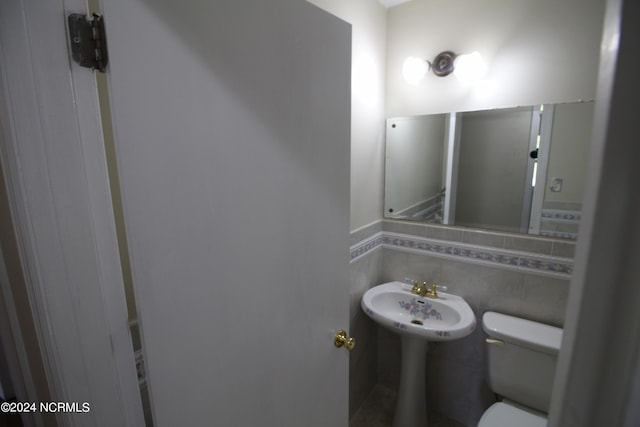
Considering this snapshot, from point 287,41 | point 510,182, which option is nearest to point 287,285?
point 287,41

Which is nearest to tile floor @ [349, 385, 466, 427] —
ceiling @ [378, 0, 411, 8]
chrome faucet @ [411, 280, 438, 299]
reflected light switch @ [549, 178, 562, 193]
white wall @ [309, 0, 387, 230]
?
chrome faucet @ [411, 280, 438, 299]

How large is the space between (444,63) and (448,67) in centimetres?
3

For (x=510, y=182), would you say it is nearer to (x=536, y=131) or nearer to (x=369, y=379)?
(x=536, y=131)

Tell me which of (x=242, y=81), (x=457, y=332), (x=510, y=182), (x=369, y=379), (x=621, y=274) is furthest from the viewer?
(x=369, y=379)

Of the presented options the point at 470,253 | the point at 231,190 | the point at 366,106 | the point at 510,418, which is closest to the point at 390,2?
the point at 366,106

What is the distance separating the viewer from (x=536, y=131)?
1.37 metres

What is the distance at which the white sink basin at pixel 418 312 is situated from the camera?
132cm

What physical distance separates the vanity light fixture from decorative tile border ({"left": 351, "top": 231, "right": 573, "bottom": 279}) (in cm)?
88

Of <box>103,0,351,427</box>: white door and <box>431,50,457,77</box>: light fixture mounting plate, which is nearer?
<box>103,0,351,427</box>: white door

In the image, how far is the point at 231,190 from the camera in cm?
64

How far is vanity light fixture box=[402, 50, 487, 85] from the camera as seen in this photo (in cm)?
143

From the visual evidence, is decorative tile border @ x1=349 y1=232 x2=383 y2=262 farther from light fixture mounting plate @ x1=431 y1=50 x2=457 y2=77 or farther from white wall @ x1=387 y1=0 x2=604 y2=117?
light fixture mounting plate @ x1=431 y1=50 x2=457 y2=77

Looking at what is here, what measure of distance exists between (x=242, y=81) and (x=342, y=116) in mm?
396

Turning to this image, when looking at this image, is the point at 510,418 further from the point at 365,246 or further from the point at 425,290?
the point at 365,246
